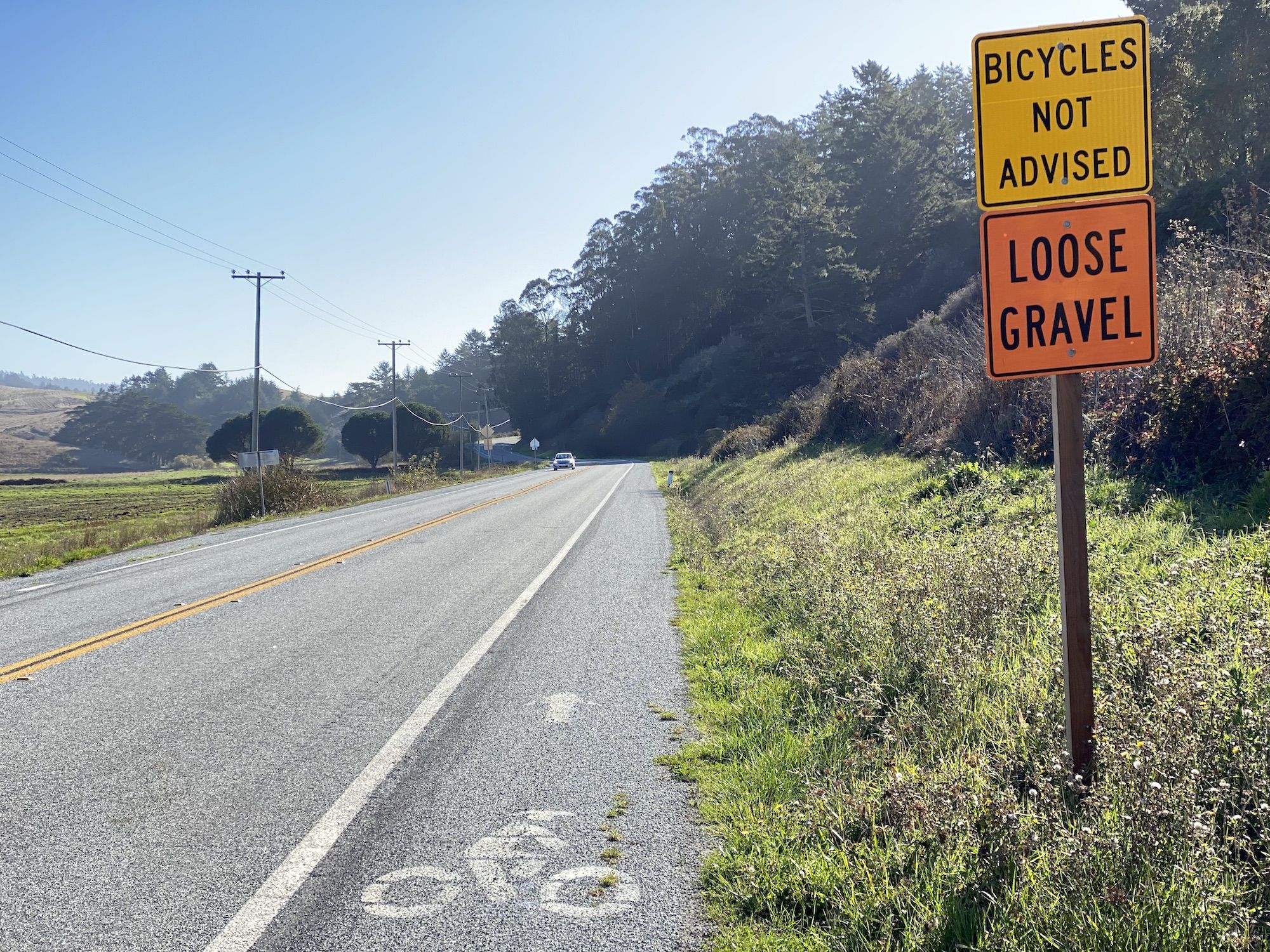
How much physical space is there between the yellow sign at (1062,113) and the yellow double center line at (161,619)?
288 inches

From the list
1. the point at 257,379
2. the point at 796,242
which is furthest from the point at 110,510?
the point at 796,242

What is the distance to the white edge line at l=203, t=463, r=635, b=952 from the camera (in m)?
3.21

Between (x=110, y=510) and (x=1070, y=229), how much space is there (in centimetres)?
4782

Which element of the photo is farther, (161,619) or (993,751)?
(161,619)

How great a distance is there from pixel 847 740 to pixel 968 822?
135 cm

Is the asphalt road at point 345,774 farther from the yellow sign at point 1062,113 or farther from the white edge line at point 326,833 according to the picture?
the yellow sign at point 1062,113

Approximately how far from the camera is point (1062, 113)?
3648 mm

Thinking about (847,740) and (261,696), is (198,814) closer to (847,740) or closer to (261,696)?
(261,696)

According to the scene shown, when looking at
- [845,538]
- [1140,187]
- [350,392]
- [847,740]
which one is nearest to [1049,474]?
[845,538]

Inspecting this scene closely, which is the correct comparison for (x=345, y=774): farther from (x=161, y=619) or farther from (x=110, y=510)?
(x=110, y=510)

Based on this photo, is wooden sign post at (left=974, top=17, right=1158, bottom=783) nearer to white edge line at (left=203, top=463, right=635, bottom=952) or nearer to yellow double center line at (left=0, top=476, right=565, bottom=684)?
white edge line at (left=203, top=463, right=635, bottom=952)

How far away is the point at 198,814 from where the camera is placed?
4.23 metres

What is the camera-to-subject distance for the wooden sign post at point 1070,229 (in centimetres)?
352

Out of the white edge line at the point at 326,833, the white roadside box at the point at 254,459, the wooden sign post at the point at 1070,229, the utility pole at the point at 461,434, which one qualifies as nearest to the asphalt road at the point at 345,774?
the white edge line at the point at 326,833
